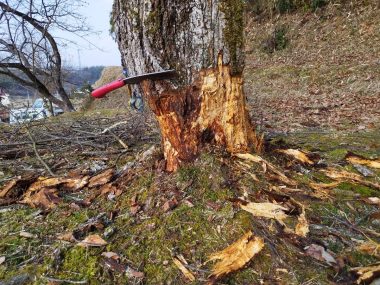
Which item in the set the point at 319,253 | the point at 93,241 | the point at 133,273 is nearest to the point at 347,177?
the point at 319,253

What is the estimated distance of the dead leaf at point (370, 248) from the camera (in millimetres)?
1253

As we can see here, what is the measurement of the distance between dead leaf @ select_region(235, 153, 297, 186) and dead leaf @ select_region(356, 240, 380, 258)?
47 centimetres

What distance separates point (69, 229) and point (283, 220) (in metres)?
1.04

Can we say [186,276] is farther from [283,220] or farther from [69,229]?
[69,229]

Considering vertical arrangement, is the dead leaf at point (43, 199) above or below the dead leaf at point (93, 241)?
above

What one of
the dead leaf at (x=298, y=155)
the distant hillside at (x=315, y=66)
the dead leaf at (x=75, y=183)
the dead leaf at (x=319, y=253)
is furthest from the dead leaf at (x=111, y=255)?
the distant hillside at (x=315, y=66)

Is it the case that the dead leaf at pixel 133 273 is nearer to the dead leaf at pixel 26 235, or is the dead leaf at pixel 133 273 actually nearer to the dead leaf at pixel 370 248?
the dead leaf at pixel 26 235

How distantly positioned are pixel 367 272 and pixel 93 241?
3.70 ft

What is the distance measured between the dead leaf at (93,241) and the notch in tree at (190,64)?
0.55 m

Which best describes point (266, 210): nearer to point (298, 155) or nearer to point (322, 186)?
point (322, 186)

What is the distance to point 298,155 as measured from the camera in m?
2.03

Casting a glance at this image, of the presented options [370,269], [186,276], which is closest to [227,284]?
[186,276]

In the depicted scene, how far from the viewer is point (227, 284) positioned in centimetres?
116

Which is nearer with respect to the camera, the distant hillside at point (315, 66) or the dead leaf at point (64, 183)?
the dead leaf at point (64, 183)
